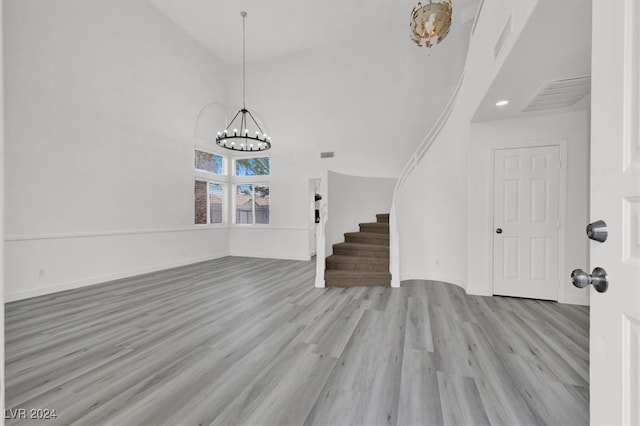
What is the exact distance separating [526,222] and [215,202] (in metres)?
7.19

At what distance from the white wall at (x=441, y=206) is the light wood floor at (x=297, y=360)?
3.37 feet

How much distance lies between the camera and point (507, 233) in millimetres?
4055

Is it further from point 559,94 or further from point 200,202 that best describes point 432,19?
point 200,202

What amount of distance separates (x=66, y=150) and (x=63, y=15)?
2.19 metres

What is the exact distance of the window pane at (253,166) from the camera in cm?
795

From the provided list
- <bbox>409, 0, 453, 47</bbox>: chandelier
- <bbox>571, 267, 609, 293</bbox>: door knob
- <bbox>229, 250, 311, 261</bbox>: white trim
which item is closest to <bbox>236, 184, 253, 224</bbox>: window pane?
<bbox>229, 250, 311, 261</bbox>: white trim

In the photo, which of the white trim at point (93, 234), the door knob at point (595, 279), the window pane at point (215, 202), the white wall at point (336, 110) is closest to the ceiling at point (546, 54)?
the door knob at point (595, 279)

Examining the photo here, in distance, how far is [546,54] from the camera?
236 cm

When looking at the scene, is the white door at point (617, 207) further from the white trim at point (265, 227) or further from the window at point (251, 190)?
the window at point (251, 190)

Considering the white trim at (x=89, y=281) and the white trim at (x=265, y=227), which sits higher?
the white trim at (x=265, y=227)

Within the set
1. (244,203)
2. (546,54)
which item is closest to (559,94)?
(546,54)

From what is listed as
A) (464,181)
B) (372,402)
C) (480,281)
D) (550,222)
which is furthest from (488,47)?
(372,402)

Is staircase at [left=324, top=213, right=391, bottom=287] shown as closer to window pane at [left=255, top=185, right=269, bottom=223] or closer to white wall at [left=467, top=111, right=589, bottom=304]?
white wall at [left=467, top=111, right=589, bottom=304]

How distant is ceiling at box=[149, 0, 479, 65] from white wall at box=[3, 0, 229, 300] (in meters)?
0.55
